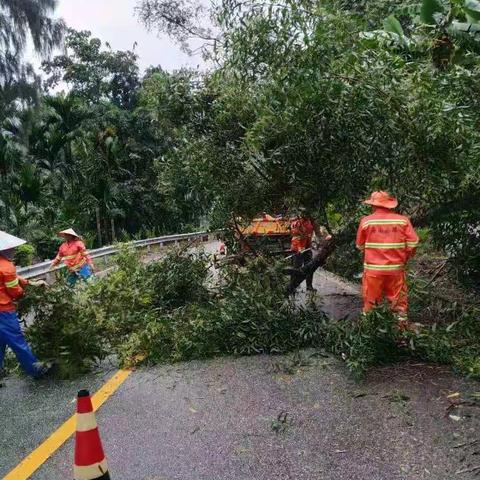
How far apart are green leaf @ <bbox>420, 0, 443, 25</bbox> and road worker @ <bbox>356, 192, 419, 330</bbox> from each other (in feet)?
5.98

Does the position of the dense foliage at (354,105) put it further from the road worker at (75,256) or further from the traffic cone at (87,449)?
the road worker at (75,256)

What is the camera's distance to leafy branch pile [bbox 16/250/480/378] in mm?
5055

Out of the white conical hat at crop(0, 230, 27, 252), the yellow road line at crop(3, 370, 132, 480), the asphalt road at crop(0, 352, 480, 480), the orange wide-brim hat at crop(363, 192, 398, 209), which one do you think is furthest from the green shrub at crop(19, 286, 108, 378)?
the orange wide-brim hat at crop(363, 192, 398, 209)

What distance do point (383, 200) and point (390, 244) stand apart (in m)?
0.50

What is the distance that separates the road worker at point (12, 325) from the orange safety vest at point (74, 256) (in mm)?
4157

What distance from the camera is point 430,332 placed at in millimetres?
5223

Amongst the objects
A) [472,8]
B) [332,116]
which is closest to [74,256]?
[332,116]

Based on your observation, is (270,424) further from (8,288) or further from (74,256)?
(74,256)

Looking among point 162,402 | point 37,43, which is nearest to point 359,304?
point 162,402

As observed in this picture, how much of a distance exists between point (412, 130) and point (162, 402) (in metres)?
3.51

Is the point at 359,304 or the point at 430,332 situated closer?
the point at 430,332

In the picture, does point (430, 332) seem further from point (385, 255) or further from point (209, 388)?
point (209, 388)

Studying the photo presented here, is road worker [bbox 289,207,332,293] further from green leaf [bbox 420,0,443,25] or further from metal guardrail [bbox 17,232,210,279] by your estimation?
green leaf [bbox 420,0,443,25]

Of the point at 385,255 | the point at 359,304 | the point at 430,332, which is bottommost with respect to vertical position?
the point at 359,304
